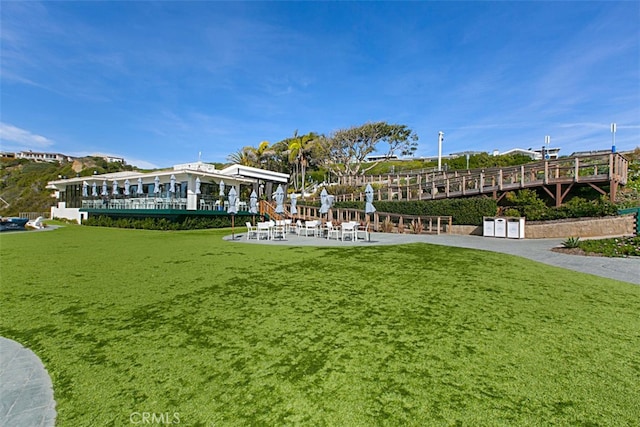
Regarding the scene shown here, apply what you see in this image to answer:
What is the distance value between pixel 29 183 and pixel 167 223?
45670 millimetres

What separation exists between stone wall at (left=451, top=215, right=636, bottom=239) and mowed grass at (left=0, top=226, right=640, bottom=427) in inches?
365

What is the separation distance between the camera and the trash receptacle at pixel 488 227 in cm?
1520

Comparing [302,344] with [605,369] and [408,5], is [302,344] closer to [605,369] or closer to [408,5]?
[605,369]

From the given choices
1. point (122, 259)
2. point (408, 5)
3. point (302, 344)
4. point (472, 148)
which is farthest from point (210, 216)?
point (472, 148)

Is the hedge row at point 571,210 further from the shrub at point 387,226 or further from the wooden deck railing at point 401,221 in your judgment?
the shrub at point 387,226

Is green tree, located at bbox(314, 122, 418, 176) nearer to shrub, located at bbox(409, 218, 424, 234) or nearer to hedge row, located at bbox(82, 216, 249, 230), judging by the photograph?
hedge row, located at bbox(82, 216, 249, 230)

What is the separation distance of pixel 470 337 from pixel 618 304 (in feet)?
10.1

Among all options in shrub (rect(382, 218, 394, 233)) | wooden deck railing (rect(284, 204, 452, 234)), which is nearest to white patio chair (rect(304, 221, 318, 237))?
wooden deck railing (rect(284, 204, 452, 234))

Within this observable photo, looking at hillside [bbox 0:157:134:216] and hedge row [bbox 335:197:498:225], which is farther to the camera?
hillside [bbox 0:157:134:216]

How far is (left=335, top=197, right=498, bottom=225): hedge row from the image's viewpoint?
16.0 m

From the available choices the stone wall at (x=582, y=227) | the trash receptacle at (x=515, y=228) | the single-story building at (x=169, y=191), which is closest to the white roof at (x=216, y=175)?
the single-story building at (x=169, y=191)

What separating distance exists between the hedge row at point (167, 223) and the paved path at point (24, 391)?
17.6 m

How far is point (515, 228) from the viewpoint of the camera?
14430 mm
